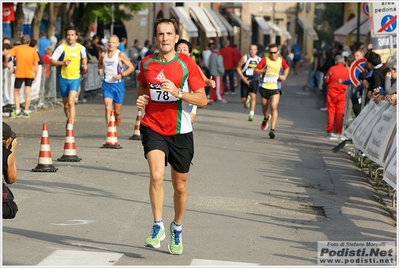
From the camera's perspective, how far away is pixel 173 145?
831 cm

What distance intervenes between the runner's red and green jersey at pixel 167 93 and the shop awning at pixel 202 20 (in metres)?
55.9

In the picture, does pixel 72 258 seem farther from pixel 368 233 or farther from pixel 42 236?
pixel 368 233

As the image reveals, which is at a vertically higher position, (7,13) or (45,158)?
(7,13)

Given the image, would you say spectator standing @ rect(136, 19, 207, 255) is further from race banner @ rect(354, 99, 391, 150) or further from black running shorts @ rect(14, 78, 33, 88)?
black running shorts @ rect(14, 78, 33, 88)

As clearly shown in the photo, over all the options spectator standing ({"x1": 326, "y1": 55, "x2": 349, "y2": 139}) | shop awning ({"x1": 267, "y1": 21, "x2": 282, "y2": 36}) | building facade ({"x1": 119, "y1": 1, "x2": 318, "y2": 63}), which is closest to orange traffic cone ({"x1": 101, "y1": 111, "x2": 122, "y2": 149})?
spectator standing ({"x1": 326, "y1": 55, "x2": 349, "y2": 139})

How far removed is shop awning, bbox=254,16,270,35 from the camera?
84.9 meters

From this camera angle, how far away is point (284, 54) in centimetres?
7231

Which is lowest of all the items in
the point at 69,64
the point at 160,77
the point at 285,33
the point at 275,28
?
the point at 285,33

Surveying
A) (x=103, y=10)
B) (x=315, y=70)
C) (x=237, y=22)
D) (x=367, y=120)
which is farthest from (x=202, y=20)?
(x=367, y=120)

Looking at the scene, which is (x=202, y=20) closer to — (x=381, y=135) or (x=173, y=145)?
(x=381, y=135)

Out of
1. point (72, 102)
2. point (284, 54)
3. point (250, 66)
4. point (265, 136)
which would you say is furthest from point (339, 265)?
point (284, 54)

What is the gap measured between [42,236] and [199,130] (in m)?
12.3

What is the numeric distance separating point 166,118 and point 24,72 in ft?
49.5

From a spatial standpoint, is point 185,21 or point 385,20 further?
point 185,21
